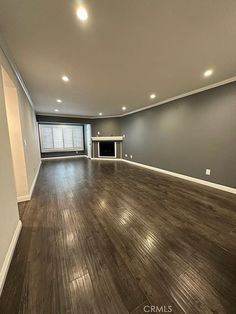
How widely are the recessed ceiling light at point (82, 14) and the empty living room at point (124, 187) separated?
0.01 metres

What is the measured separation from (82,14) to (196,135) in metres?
3.71

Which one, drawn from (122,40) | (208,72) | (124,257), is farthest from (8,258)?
(208,72)

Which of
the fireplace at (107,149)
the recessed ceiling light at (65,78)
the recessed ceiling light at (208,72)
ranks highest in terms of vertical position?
the recessed ceiling light at (208,72)

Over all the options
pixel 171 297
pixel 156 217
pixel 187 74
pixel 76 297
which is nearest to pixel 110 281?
pixel 76 297

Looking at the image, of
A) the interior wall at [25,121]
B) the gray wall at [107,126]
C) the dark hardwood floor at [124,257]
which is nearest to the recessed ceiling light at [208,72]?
the dark hardwood floor at [124,257]

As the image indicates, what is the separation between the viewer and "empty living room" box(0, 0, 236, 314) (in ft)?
3.99

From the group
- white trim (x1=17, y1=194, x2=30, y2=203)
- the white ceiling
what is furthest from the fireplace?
white trim (x1=17, y1=194, x2=30, y2=203)

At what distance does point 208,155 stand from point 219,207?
1.53 metres

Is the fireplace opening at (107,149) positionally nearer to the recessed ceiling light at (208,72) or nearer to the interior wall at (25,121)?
the interior wall at (25,121)

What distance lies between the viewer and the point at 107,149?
8391 mm

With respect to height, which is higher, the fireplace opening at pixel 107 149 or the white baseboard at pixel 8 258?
the fireplace opening at pixel 107 149

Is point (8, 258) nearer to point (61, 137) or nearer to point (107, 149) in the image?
point (107, 149)

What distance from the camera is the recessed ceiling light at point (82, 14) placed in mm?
1346

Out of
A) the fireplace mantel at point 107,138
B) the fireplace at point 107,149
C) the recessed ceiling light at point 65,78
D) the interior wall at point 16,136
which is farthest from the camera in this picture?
the fireplace at point 107,149
